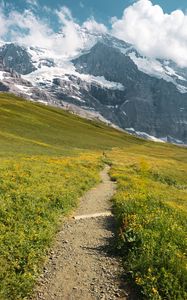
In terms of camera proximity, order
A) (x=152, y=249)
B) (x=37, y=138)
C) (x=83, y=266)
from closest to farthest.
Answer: (x=152, y=249)
(x=83, y=266)
(x=37, y=138)

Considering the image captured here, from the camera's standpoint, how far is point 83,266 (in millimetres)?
15172

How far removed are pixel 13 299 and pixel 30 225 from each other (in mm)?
5822

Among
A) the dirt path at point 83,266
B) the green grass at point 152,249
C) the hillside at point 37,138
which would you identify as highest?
the green grass at point 152,249

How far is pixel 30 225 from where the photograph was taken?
18062 mm

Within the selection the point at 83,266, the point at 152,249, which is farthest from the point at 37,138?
the point at 152,249

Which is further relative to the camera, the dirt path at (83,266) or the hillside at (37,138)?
the hillside at (37,138)

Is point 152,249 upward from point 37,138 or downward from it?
upward

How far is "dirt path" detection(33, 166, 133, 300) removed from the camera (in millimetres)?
13297

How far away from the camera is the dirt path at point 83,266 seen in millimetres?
13297

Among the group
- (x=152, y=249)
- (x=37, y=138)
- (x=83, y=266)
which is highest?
(x=152, y=249)

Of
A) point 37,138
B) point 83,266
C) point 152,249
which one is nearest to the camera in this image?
point 152,249

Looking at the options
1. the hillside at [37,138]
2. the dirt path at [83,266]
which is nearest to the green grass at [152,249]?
the dirt path at [83,266]

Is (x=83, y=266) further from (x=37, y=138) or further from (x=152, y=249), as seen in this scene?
(x=37, y=138)

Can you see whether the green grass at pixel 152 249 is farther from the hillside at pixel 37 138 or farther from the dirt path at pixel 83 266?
the hillside at pixel 37 138
